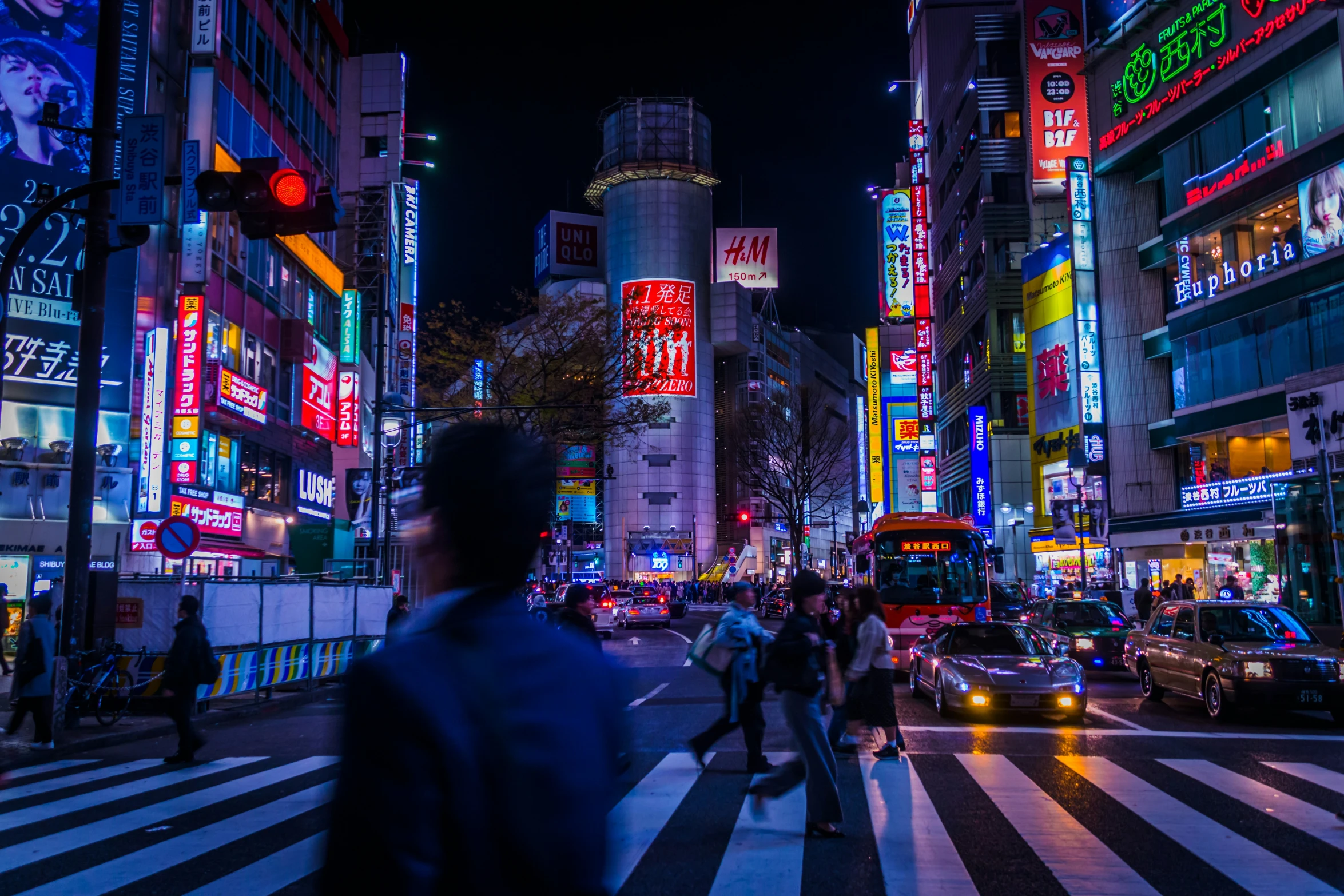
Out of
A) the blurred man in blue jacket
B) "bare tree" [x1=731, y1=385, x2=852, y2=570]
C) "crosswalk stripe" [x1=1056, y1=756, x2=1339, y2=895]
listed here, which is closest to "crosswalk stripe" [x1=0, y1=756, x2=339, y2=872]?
"crosswalk stripe" [x1=1056, y1=756, x2=1339, y2=895]

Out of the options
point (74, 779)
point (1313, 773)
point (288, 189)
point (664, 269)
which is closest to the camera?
point (288, 189)

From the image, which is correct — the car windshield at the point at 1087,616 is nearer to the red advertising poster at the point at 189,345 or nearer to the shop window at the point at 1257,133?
the shop window at the point at 1257,133

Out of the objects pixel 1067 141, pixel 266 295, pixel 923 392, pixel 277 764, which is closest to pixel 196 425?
pixel 266 295

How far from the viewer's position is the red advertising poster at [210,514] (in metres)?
26.5

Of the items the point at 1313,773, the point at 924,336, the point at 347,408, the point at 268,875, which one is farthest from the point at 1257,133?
the point at 924,336

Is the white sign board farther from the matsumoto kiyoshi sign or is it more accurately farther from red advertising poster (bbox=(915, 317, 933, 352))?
the matsumoto kiyoshi sign

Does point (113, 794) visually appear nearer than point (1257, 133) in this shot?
Yes

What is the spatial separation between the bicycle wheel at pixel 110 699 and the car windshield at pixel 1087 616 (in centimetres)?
1770

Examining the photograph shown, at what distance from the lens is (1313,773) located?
10344mm

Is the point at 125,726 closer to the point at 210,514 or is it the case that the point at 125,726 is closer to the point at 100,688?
the point at 100,688

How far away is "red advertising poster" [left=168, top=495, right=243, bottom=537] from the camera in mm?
26453

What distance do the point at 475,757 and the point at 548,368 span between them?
31685mm

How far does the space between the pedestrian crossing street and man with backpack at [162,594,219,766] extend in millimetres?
587

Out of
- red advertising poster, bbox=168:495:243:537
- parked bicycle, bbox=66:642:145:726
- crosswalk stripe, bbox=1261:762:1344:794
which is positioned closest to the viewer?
crosswalk stripe, bbox=1261:762:1344:794
